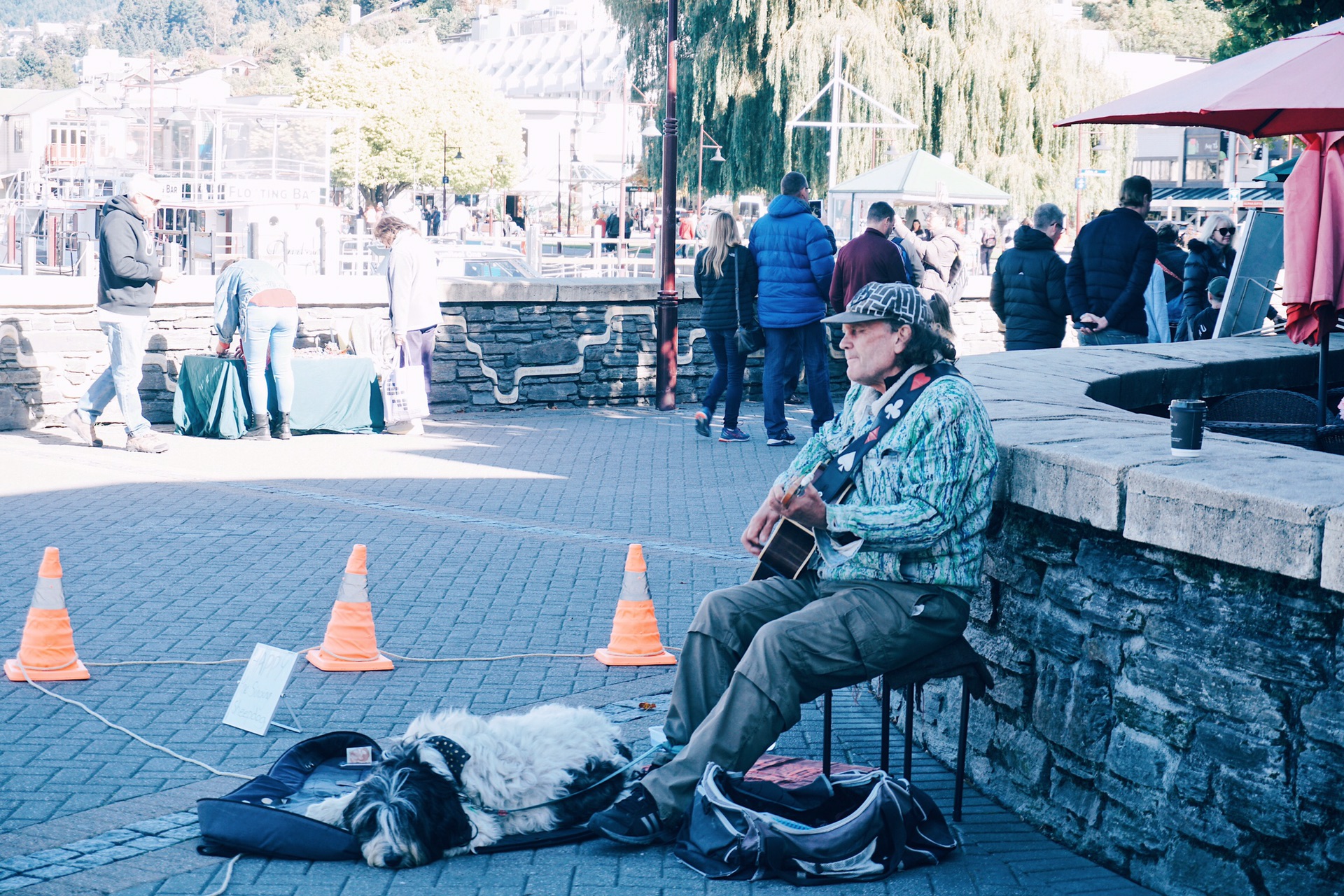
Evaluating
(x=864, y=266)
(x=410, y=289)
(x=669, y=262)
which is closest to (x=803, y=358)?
(x=864, y=266)

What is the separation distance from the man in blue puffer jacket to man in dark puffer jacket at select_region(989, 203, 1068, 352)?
4.45 feet

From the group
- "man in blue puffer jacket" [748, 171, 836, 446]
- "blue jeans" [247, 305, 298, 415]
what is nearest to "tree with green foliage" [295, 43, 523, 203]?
"blue jeans" [247, 305, 298, 415]

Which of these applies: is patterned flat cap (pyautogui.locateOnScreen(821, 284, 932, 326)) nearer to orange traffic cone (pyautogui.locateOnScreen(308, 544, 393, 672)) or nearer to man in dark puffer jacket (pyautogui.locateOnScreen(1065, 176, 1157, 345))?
orange traffic cone (pyautogui.locateOnScreen(308, 544, 393, 672))

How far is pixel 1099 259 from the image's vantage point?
9570 mm

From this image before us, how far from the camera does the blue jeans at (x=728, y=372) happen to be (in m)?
11.6

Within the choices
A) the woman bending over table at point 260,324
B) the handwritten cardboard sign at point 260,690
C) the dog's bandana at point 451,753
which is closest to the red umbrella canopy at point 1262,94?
the dog's bandana at point 451,753

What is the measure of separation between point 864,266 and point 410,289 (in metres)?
3.74

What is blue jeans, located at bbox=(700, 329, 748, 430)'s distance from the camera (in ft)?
38.1

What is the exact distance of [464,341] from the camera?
43.7 ft

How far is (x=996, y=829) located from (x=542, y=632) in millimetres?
2534

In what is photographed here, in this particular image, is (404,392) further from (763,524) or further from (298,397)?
(763,524)

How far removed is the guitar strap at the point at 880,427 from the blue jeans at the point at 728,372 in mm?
7172

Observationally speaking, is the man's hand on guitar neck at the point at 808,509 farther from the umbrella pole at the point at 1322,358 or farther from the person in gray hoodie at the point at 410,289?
the person in gray hoodie at the point at 410,289

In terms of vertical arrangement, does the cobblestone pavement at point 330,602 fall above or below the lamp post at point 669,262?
below
